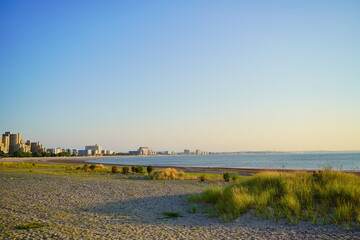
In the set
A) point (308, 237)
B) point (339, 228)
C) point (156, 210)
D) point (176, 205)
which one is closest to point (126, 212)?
point (156, 210)

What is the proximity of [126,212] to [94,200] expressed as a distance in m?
3.35

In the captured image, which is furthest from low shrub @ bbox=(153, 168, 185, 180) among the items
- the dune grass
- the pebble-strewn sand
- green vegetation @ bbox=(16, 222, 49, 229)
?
green vegetation @ bbox=(16, 222, 49, 229)

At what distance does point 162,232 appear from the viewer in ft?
27.4

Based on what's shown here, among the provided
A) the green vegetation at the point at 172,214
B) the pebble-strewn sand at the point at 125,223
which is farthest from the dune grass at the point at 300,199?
the green vegetation at the point at 172,214

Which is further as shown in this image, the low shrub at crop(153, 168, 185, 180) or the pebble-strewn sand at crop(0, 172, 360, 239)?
the low shrub at crop(153, 168, 185, 180)

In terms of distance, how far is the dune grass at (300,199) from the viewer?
9.67m

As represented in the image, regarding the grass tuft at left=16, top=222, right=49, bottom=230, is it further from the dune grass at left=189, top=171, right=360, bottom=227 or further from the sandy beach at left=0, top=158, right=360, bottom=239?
the dune grass at left=189, top=171, right=360, bottom=227

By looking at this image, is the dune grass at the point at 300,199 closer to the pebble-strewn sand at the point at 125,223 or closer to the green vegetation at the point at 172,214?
the pebble-strewn sand at the point at 125,223

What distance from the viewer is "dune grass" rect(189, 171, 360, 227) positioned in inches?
381

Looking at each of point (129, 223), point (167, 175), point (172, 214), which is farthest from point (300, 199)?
point (167, 175)

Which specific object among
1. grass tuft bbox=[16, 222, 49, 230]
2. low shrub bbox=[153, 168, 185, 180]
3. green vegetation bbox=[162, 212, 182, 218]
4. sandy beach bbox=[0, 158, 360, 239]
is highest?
grass tuft bbox=[16, 222, 49, 230]

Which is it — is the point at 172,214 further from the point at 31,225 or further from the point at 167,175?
the point at 167,175

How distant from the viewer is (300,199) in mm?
11258

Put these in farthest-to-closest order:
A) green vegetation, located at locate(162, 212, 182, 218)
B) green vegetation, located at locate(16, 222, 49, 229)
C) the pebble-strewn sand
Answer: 1. green vegetation, located at locate(162, 212, 182, 218)
2. green vegetation, located at locate(16, 222, 49, 229)
3. the pebble-strewn sand
